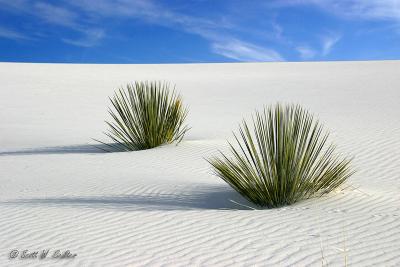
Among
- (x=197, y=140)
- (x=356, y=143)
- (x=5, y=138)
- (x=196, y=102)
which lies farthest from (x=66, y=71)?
(x=356, y=143)

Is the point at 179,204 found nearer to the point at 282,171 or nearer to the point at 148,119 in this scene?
the point at 282,171

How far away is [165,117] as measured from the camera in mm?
10805

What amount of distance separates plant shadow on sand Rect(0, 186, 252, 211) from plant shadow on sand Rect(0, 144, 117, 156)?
4.60m

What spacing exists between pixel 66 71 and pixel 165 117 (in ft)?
76.3

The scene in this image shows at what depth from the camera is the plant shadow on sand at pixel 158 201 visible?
219 inches

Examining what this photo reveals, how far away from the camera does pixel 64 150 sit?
11.2 meters

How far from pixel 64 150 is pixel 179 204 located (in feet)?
20.0

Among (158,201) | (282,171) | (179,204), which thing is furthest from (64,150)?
(282,171)

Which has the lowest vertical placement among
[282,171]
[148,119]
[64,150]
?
[282,171]

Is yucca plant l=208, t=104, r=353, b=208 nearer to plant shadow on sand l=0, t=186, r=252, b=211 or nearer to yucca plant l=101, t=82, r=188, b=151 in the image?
plant shadow on sand l=0, t=186, r=252, b=211

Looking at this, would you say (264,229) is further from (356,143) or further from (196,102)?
(196,102)

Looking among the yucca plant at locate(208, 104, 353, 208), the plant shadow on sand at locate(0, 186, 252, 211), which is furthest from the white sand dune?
the yucca plant at locate(208, 104, 353, 208)

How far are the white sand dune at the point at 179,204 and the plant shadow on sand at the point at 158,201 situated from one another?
0.04 feet

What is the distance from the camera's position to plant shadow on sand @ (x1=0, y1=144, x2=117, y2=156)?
428 inches
